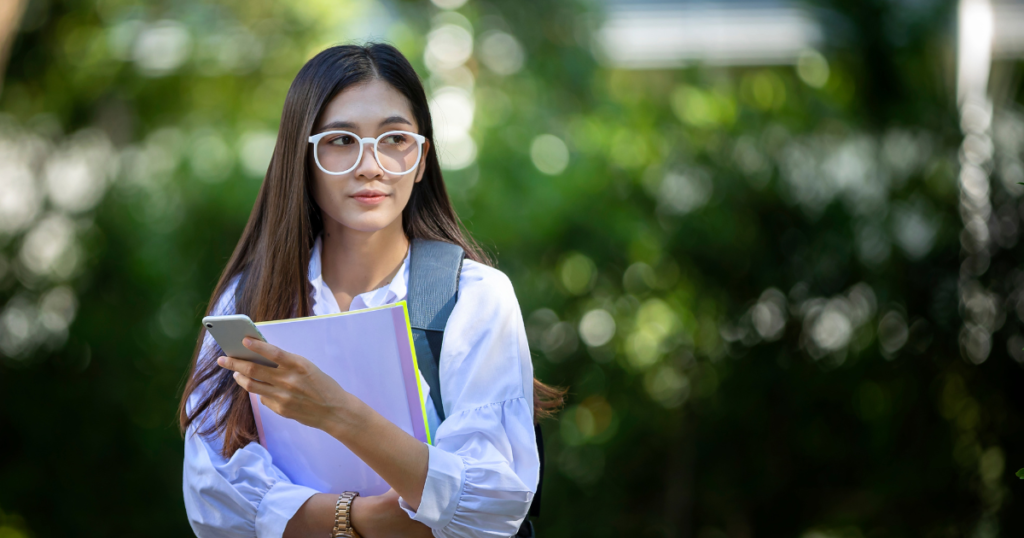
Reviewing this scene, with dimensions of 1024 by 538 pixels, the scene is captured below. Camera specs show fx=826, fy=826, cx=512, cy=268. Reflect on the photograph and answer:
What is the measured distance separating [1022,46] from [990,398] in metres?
1.68

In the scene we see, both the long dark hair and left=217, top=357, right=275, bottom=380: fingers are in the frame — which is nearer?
left=217, top=357, right=275, bottom=380: fingers

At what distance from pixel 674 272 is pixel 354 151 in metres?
2.35

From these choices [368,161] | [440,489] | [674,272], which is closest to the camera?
[440,489]

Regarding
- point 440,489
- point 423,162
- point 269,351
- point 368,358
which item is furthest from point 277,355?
point 423,162

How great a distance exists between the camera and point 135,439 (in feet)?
12.5

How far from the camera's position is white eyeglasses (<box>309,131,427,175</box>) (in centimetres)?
150

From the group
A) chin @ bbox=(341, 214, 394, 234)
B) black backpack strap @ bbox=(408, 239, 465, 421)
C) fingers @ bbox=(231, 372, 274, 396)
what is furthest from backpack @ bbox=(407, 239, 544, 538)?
fingers @ bbox=(231, 372, 274, 396)

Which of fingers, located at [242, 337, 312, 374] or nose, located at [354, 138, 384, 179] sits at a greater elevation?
nose, located at [354, 138, 384, 179]

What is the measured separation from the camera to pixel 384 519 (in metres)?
1.39

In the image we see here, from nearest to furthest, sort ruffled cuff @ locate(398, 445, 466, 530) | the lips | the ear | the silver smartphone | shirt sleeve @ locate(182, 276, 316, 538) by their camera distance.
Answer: the silver smartphone, ruffled cuff @ locate(398, 445, 466, 530), shirt sleeve @ locate(182, 276, 316, 538), the lips, the ear

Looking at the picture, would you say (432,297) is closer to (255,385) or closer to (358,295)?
(358,295)

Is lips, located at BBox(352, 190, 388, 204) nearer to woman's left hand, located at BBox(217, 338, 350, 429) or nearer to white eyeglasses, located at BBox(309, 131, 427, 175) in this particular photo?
white eyeglasses, located at BBox(309, 131, 427, 175)

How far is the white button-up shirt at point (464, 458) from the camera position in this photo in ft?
4.42

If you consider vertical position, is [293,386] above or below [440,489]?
above
